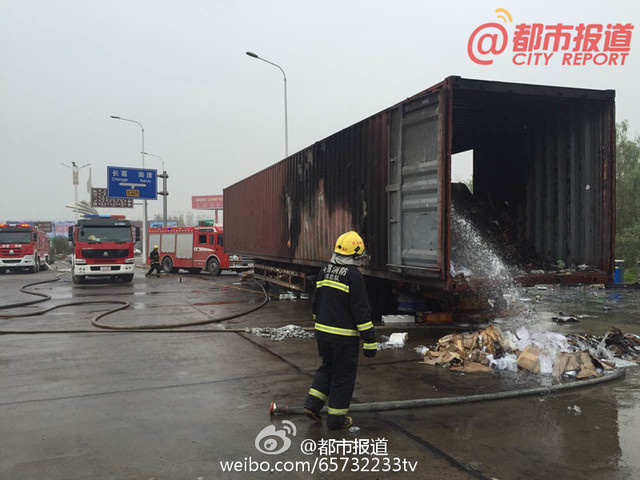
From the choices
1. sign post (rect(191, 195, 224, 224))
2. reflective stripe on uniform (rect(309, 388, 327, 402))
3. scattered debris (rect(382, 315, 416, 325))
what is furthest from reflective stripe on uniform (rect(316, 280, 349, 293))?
sign post (rect(191, 195, 224, 224))

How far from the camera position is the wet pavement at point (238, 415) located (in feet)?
10.2

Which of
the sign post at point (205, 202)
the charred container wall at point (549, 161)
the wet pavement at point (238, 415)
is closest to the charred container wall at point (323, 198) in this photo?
the charred container wall at point (549, 161)

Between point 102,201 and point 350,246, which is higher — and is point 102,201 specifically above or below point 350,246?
above

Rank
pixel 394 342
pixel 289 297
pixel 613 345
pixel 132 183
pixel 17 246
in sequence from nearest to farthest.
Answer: pixel 613 345
pixel 394 342
pixel 289 297
pixel 17 246
pixel 132 183

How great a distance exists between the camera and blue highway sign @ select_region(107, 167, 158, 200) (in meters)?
30.0

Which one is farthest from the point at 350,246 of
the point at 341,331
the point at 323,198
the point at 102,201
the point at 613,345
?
the point at 102,201

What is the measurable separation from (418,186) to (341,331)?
308 cm

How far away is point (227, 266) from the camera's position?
72.1ft

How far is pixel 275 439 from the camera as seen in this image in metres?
3.49

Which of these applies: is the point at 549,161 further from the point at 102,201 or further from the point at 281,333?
the point at 102,201

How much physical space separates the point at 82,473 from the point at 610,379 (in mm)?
4753

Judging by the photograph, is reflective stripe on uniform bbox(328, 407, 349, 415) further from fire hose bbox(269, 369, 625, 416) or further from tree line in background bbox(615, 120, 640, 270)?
tree line in background bbox(615, 120, 640, 270)

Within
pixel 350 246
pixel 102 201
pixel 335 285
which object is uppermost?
pixel 102 201

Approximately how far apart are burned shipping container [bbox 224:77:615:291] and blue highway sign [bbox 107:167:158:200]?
80.6 feet
